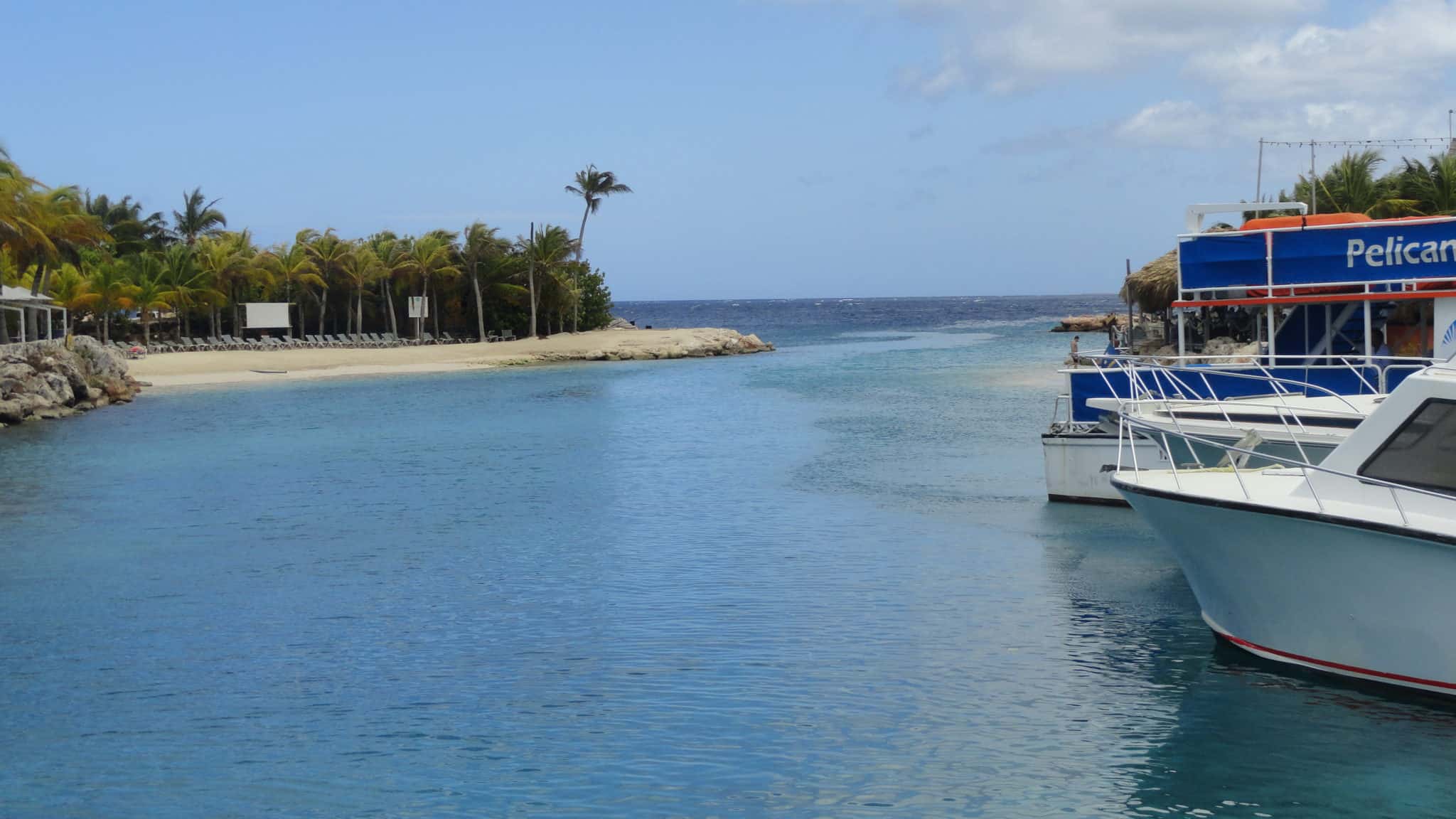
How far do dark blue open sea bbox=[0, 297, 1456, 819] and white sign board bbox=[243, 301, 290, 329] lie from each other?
4040 cm

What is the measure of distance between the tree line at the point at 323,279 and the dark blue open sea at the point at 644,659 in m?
36.1

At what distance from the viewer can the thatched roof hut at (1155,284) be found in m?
34.8

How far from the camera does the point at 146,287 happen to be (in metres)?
56.5

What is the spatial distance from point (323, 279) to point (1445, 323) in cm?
5890

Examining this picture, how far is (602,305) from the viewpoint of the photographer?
74750mm

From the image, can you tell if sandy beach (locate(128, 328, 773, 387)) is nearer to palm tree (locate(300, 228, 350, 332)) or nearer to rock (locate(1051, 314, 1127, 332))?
palm tree (locate(300, 228, 350, 332))

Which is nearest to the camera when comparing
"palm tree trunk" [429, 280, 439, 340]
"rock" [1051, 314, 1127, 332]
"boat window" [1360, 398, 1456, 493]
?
"boat window" [1360, 398, 1456, 493]

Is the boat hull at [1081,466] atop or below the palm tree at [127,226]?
below

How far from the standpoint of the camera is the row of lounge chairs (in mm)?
59594

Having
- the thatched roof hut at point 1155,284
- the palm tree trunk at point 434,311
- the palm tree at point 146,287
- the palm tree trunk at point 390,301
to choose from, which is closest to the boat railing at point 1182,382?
the thatched roof hut at point 1155,284

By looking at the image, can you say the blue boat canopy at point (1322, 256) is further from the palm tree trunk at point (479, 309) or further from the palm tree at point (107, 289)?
the palm tree trunk at point (479, 309)

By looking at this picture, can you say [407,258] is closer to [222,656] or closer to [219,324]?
[219,324]

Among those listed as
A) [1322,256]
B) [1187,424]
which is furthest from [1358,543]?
[1322,256]

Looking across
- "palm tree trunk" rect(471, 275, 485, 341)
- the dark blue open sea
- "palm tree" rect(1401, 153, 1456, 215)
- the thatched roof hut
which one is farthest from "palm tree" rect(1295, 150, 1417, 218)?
"palm tree trunk" rect(471, 275, 485, 341)
